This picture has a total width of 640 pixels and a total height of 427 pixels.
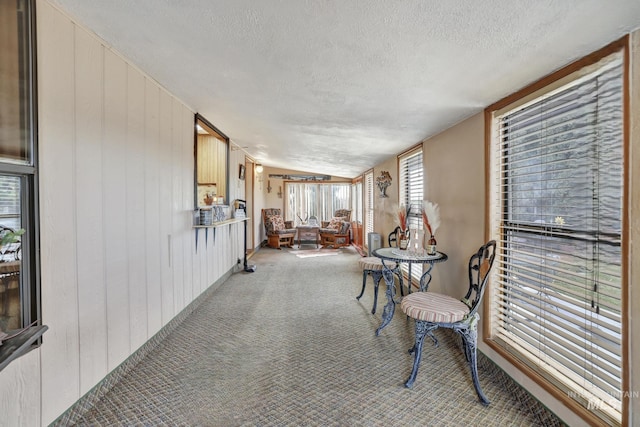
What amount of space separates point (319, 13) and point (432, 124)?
174 cm

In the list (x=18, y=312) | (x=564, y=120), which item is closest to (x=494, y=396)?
(x=564, y=120)

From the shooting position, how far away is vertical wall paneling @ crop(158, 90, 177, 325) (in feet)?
8.22

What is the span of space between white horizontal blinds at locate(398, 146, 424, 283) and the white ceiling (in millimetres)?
1129

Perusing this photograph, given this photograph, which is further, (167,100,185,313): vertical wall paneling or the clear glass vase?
the clear glass vase

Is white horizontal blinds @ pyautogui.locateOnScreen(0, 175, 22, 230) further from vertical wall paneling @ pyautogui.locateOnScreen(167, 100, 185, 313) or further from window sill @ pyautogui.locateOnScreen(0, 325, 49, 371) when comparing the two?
vertical wall paneling @ pyautogui.locateOnScreen(167, 100, 185, 313)

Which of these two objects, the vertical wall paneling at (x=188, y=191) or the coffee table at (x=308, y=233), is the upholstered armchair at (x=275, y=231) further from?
the vertical wall paneling at (x=188, y=191)

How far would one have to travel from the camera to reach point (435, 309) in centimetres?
190

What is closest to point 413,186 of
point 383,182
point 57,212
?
point 383,182

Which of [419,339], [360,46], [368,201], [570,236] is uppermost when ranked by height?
[360,46]

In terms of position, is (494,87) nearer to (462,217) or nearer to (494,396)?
(462,217)

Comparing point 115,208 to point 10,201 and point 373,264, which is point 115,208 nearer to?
point 10,201

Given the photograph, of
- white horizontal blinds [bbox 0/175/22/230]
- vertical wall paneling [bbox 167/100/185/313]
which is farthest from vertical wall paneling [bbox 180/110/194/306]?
white horizontal blinds [bbox 0/175/22/230]

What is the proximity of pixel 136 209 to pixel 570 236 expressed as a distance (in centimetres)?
280

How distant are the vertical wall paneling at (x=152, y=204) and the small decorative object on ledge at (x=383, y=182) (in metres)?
3.55
